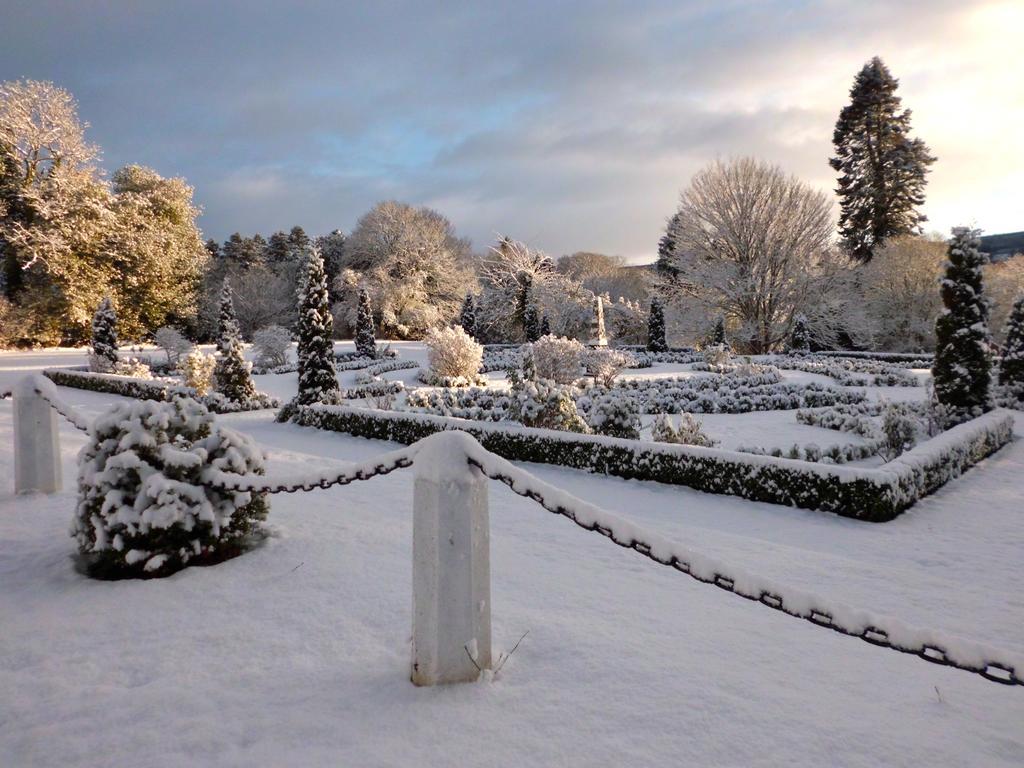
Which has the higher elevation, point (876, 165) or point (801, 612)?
point (876, 165)

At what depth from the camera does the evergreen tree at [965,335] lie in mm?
11172

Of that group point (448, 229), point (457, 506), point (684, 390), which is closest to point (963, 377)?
point (684, 390)

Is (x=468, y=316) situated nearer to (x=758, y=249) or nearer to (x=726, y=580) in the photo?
(x=758, y=249)

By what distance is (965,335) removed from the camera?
11.3 metres

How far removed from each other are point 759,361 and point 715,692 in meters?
21.9

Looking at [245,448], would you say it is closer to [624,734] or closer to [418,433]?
[624,734]

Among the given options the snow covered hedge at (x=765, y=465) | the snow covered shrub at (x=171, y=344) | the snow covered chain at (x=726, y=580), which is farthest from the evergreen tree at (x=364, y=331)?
the snow covered chain at (x=726, y=580)

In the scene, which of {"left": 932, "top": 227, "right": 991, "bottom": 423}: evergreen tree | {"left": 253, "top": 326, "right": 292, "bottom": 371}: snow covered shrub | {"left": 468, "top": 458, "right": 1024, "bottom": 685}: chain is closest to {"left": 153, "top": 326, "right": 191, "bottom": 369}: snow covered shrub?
{"left": 253, "top": 326, "right": 292, "bottom": 371}: snow covered shrub

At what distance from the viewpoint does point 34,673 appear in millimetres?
2641

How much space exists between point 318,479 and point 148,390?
13935mm

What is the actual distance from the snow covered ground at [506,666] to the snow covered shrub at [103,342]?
57.0ft

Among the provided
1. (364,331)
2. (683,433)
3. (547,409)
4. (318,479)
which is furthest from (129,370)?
Answer: (318,479)

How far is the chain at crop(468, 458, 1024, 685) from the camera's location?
183cm

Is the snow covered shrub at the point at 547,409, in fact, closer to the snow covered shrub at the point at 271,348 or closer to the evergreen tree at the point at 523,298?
the snow covered shrub at the point at 271,348
